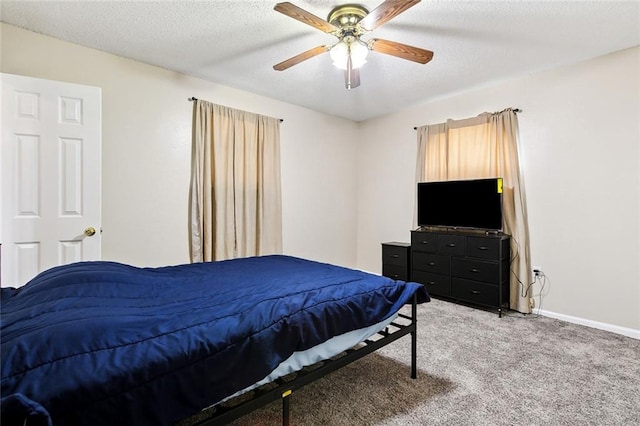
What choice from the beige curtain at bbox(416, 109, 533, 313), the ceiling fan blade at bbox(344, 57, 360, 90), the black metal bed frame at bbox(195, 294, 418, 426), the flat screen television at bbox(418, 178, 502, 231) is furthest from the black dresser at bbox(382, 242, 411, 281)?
the ceiling fan blade at bbox(344, 57, 360, 90)

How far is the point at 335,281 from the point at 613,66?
132 inches

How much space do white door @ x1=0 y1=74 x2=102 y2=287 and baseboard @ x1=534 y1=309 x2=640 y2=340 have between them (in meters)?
4.42

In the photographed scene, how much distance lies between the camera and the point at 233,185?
3.78 metres

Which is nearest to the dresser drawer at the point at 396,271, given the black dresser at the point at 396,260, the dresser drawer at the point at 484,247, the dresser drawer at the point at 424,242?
the black dresser at the point at 396,260

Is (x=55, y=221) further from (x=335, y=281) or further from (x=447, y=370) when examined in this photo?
(x=447, y=370)

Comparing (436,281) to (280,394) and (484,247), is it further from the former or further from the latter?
(280,394)

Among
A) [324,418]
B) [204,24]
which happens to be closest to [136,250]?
[204,24]

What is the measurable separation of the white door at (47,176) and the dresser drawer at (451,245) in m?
3.54

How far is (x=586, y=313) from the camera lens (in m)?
3.13

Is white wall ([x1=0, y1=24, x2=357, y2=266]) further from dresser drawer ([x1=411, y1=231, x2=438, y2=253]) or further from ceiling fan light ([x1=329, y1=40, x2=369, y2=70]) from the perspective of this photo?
ceiling fan light ([x1=329, y1=40, x2=369, y2=70])

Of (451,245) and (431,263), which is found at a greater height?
(451,245)

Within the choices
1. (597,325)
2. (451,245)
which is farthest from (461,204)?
(597,325)

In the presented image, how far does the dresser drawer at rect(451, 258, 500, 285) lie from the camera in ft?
11.1

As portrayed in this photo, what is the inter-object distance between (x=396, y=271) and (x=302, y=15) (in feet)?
10.9
